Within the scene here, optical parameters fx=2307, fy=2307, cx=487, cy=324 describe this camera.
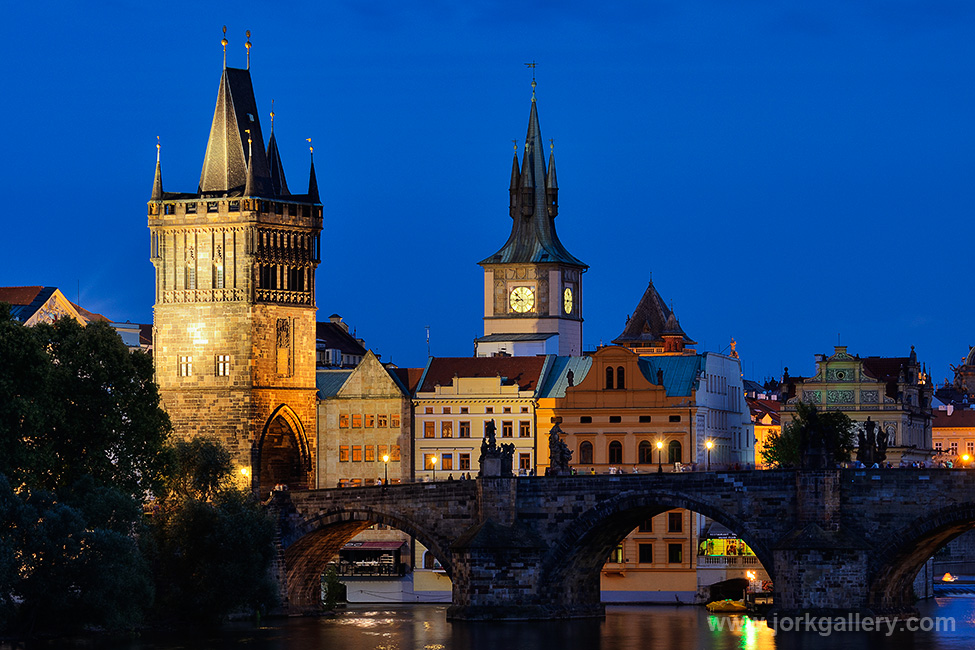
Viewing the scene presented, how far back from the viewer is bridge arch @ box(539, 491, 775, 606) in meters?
91.7

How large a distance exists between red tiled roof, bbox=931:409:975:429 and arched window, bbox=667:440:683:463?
3002 inches

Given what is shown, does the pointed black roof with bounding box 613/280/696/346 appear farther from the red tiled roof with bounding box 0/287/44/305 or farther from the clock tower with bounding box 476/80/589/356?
the red tiled roof with bounding box 0/287/44/305

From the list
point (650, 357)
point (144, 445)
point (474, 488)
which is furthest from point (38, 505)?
point (650, 357)

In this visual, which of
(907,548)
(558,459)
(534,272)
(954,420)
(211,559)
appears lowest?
(211,559)

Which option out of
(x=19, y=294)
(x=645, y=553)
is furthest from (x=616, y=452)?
(x=19, y=294)

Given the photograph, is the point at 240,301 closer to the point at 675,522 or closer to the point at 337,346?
the point at 675,522

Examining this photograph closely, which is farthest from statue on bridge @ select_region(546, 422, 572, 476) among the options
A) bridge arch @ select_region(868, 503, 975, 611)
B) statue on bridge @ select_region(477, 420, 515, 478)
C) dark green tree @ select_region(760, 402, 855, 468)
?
dark green tree @ select_region(760, 402, 855, 468)

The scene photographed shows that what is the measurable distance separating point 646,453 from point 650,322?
71332 millimetres

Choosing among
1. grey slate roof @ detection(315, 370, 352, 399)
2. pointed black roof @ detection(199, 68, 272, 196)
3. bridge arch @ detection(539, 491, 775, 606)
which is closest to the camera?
bridge arch @ detection(539, 491, 775, 606)

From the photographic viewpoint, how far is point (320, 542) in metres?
105

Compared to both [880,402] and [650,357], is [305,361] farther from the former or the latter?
[880,402]

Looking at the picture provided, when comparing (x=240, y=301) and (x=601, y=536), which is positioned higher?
(x=240, y=301)

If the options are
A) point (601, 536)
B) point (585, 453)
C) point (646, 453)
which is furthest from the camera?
point (585, 453)

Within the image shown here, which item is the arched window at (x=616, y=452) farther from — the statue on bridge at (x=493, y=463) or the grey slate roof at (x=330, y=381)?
the statue on bridge at (x=493, y=463)
